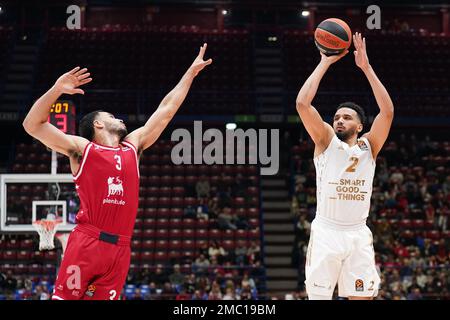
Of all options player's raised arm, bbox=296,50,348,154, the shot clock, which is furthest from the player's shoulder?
the shot clock

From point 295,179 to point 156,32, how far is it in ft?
24.0

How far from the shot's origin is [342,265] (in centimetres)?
625

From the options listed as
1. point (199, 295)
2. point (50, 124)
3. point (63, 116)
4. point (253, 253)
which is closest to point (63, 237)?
point (63, 116)

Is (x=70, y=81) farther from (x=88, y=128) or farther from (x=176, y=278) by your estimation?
(x=176, y=278)

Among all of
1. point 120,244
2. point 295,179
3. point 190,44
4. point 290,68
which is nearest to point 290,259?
point 295,179

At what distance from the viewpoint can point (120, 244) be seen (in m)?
5.48

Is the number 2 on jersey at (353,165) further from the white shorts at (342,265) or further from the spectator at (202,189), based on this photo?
the spectator at (202,189)

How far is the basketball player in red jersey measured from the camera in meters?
5.32

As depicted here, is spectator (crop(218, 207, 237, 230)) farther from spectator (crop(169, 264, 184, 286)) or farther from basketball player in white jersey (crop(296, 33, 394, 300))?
basketball player in white jersey (crop(296, 33, 394, 300))

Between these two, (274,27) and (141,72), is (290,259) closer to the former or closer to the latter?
(141,72)

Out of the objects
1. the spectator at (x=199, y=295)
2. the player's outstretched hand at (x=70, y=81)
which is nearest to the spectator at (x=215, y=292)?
the spectator at (x=199, y=295)

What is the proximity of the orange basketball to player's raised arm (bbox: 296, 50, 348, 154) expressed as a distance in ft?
0.61
